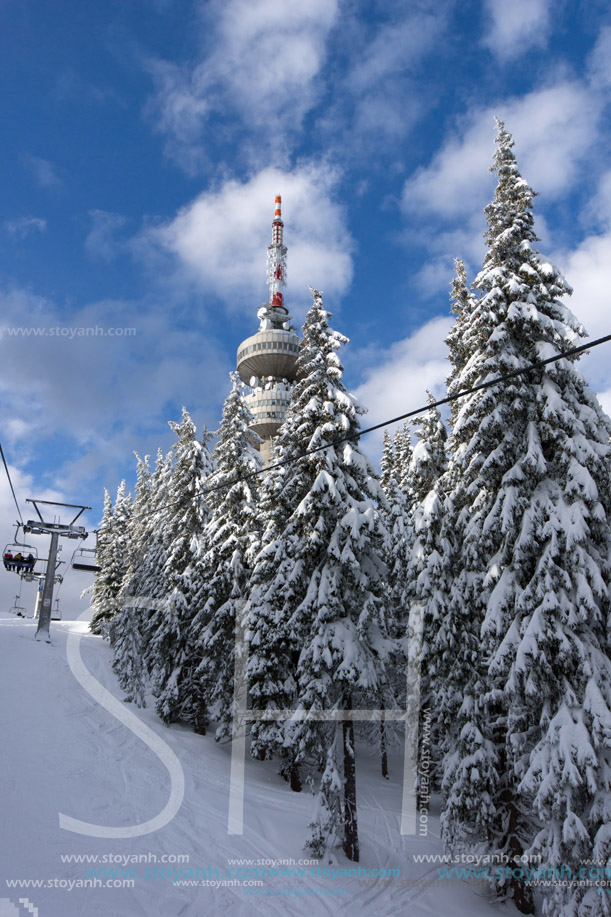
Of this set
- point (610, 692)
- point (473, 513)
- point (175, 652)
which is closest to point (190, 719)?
point (175, 652)

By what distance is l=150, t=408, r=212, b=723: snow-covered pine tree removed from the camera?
27.2 meters

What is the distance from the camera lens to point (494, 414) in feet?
44.6

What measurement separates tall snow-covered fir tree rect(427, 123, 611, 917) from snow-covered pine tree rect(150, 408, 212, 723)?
48.4ft

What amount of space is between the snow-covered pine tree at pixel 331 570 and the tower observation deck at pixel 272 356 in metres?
104

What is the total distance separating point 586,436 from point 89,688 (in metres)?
26.1

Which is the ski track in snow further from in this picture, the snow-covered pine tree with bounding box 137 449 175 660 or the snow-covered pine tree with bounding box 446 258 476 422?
the snow-covered pine tree with bounding box 446 258 476 422

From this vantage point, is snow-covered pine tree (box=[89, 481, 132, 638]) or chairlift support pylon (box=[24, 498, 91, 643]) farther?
snow-covered pine tree (box=[89, 481, 132, 638])

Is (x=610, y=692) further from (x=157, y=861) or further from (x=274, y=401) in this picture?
(x=274, y=401)

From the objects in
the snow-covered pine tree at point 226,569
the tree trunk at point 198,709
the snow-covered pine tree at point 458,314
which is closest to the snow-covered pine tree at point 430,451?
the snow-covered pine tree at point 458,314

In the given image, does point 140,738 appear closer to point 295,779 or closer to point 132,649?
point 295,779

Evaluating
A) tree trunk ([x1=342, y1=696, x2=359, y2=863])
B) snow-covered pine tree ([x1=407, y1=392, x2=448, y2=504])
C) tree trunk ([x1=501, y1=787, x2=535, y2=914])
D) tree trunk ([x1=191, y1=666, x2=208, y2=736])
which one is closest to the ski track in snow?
tree trunk ([x1=191, y1=666, x2=208, y2=736])

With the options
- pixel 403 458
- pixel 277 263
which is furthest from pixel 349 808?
pixel 277 263

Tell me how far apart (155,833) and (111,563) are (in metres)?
39.8

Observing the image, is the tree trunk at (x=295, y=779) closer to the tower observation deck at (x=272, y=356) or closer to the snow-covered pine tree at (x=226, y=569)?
the snow-covered pine tree at (x=226, y=569)
